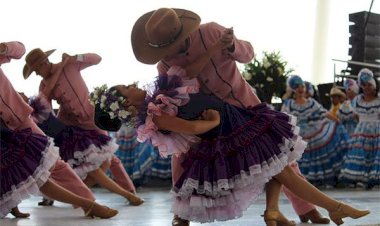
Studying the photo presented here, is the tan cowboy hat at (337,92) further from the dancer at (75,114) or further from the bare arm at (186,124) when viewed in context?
the bare arm at (186,124)

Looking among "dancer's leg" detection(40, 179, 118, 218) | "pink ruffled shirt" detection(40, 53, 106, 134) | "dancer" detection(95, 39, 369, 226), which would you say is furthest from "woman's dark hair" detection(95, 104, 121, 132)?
"pink ruffled shirt" detection(40, 53, 106, 134)

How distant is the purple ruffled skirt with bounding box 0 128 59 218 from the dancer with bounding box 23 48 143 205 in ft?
3.65

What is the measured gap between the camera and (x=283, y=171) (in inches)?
131

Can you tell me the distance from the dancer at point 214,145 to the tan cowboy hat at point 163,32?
132 millimetres

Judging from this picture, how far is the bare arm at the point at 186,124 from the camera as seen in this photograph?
310 cm

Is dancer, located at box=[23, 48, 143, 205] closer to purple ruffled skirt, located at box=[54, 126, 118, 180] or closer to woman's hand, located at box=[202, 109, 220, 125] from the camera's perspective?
purple ruffled skirt, located at box=[54, 126, 118, 180]

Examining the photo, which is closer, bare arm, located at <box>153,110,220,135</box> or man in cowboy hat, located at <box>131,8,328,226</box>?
bare arm, located at <box>153,110,220,135</box>

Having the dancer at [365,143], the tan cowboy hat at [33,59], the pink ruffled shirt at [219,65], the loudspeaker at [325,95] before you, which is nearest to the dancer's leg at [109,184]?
the tan cowboy hat at [33,59]

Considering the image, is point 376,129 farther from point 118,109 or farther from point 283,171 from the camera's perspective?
point 118,109

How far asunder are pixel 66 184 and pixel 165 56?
1.60 metres

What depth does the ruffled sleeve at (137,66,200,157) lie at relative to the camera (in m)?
3.15

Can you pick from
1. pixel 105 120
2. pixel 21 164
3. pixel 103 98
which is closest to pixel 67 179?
pixel 21 164

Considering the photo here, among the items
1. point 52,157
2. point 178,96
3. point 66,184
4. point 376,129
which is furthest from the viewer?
point 376,129

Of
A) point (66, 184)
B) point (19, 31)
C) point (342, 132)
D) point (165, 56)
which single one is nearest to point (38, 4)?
point (19, 31)
